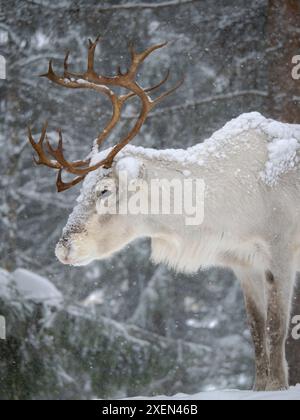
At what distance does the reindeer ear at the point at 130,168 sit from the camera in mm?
5652

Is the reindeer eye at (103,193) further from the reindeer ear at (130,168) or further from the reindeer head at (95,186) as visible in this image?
the reindeer ear at (130,168)

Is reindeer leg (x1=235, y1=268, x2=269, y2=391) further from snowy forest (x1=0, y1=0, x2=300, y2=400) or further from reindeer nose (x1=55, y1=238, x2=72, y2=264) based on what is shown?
snowy forest (x1=0, y1=0, x2=300, y2=400)

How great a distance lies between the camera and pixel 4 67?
880 centimetres

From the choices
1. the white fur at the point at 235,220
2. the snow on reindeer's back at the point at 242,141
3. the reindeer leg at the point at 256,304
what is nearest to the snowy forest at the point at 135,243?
the snow on reindeer's back at the point at 242,141

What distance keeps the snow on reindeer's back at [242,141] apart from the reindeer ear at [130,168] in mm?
97

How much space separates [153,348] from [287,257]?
10.6 feet

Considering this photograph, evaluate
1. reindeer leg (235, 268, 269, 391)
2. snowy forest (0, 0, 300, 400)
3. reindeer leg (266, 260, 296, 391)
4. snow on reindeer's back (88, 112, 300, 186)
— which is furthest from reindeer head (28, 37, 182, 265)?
snowy forest (0, 0, 300, 400)

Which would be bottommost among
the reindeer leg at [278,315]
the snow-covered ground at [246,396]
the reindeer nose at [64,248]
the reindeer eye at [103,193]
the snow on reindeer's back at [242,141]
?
the snow-covered ground at [246,396]

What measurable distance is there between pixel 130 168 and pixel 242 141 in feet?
2.90

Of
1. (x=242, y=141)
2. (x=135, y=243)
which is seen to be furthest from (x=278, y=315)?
(x=135, y=243)

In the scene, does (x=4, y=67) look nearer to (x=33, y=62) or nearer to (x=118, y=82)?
(x=33, y=62)

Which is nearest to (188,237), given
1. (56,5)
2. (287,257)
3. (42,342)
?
(287,257)

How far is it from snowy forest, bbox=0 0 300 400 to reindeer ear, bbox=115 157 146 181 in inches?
104

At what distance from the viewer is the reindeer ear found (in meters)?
5.65
